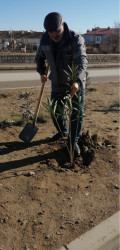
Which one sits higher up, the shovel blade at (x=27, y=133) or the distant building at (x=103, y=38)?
the distant building at (x=103, y=38)

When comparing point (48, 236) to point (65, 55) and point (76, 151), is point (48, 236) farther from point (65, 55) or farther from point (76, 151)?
point (65, 55)

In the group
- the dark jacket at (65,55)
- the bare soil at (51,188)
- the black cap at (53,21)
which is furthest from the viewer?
the dark jacket at (65,55)

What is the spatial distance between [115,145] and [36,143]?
48.5 inches

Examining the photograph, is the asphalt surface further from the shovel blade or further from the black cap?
the black cap

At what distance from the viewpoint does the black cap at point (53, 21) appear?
303 centimetres

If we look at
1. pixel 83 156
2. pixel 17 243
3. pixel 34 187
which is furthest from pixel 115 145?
pixel 17 243

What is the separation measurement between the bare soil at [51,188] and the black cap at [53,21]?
5.38 ft

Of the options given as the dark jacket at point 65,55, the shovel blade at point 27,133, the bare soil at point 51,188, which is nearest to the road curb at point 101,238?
the bare soil at point 51,188

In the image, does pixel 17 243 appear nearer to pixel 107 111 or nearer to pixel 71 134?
pixel 71 134

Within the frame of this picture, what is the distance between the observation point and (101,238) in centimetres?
243

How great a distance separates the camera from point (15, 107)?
632cm

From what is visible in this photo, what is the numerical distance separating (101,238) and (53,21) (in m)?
2.29

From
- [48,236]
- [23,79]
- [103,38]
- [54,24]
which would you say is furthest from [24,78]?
[103,38]

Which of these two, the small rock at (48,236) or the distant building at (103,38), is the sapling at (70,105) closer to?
the small rock at (48,236)
